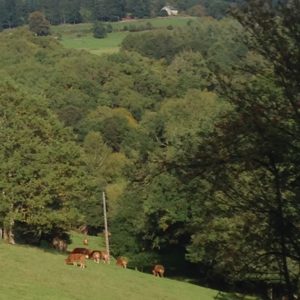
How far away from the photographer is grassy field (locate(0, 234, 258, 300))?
23.6 metres

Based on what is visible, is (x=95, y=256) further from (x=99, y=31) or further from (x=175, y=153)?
(x=99, y=31)

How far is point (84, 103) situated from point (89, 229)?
36790 mm

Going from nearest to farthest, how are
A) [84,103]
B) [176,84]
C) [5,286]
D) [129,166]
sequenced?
[129,166]
[5,286]
[84,103]
[176,84]

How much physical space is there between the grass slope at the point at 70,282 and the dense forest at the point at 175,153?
2.62m

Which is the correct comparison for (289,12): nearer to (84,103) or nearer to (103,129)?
(103,129)

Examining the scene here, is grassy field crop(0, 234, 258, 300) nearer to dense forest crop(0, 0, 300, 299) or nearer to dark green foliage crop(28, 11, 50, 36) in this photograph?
dense forest crop(0, 0, 300, 299)

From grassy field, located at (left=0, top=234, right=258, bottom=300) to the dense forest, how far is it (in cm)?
264

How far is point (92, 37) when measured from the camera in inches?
6752

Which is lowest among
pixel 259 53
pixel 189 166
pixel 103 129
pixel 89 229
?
pixel 89 229

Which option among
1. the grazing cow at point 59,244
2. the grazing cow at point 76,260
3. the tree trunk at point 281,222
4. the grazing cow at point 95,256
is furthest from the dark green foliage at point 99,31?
the tree trunk at point 281,222

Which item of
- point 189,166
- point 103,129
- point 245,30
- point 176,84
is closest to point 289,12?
point 245,30

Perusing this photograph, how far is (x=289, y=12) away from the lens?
7.49m

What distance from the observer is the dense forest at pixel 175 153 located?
762 centimetres

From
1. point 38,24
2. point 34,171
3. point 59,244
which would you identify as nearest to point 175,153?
point 34,171
